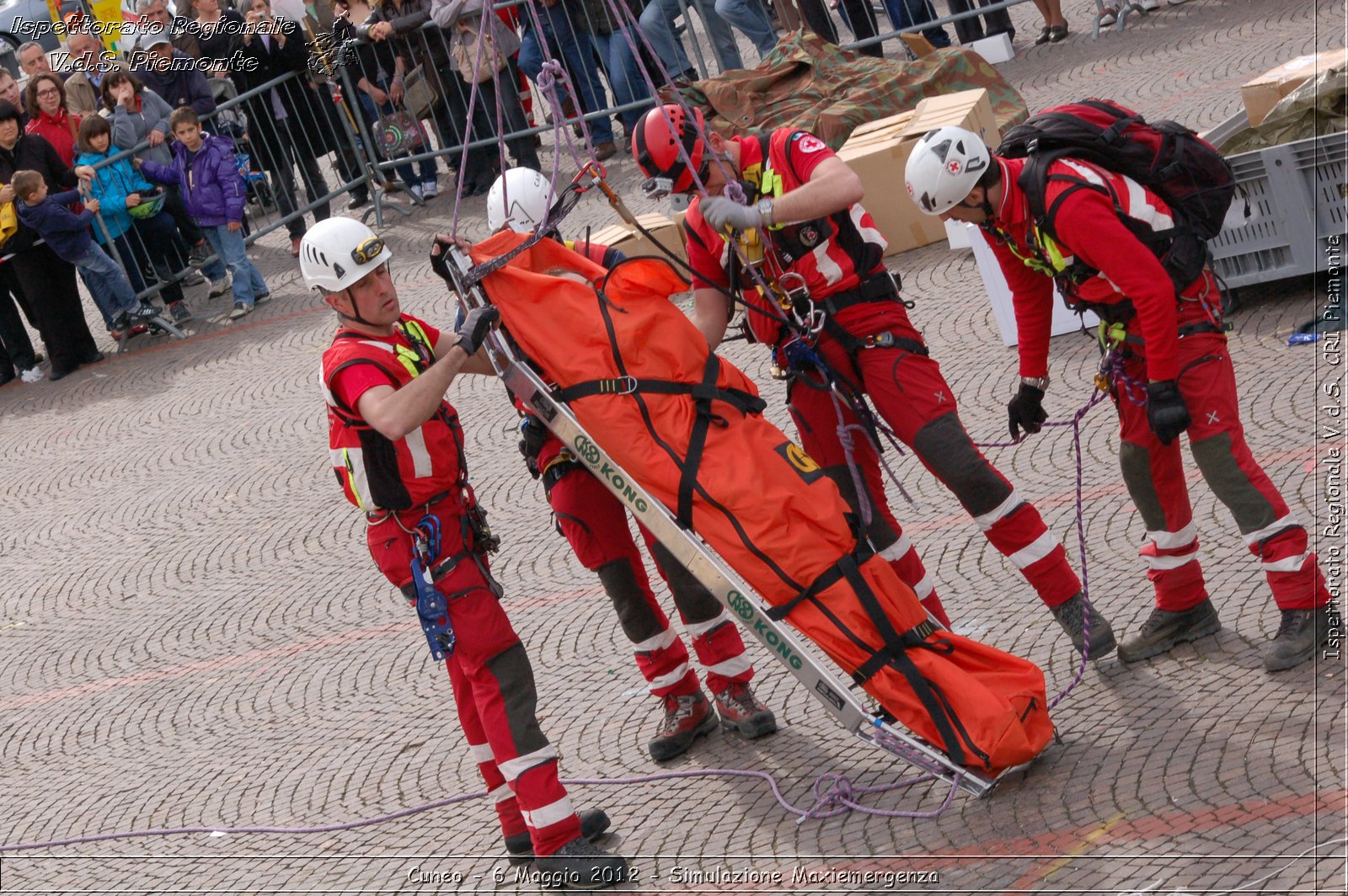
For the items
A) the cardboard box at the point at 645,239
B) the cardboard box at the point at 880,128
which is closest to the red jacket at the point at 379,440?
the cardboard box at the point at 645,239

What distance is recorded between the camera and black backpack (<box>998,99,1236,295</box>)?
17.4ft

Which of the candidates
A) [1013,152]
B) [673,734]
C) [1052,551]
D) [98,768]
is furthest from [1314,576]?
[98,768]

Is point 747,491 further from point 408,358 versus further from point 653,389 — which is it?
point 408,358

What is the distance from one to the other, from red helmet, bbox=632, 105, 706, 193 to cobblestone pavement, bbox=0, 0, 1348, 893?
230 cm

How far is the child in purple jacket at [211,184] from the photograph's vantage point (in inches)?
550

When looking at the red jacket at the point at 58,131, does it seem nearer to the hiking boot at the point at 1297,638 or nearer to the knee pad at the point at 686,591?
the knee pad at the point at 686,591

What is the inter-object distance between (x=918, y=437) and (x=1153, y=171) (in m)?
1.29

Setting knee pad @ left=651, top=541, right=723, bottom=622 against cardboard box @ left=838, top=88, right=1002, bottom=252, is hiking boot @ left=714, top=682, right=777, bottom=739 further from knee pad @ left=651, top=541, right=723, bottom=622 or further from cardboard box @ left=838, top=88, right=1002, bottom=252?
cardboard box @ left=838, top=88, right=1002, bottom=252

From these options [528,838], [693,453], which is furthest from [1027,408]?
[528,838]

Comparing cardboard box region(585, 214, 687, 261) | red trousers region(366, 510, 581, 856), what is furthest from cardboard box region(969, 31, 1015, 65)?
red trousers region(366, 510, 581, 856)

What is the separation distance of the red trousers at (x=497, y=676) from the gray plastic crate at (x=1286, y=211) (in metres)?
4.31

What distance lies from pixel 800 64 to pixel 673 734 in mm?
7119

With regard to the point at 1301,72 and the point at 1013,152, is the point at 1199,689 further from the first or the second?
the point at 1301,72

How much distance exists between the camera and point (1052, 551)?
5711 millimetres
